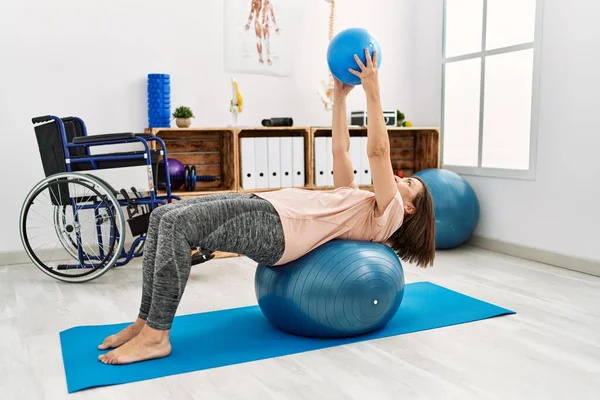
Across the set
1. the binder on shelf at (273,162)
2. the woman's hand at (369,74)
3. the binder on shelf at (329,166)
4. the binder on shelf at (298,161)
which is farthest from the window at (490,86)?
the woman's hand at (369,74)

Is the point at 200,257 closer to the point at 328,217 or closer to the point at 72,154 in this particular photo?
the point at 72,154

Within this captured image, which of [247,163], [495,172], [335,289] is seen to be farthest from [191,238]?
[495,172]

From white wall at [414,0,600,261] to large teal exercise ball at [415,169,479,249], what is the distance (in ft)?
0.69

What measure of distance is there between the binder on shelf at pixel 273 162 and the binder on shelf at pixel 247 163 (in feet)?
0.39

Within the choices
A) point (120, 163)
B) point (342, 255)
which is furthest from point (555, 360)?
point (120, 163)

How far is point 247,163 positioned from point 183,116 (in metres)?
0.53

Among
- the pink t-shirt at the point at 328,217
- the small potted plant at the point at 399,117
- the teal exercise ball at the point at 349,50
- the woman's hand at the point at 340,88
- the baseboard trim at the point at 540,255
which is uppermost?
the teal exercise ball at the point at 349,50

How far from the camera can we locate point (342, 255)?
7.38 feet

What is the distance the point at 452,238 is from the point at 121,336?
99.8 inches

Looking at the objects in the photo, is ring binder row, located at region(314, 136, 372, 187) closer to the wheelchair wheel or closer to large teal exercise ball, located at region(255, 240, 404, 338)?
the wheelchair wheel

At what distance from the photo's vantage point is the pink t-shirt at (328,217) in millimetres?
2209

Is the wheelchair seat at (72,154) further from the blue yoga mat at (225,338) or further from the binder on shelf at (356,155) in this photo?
the binder on shelf at (356,155)

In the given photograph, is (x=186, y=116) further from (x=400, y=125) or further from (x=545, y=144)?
A: (x=545, y=144)

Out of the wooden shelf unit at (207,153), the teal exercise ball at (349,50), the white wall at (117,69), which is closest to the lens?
the teal exercise ball at (349,50)
